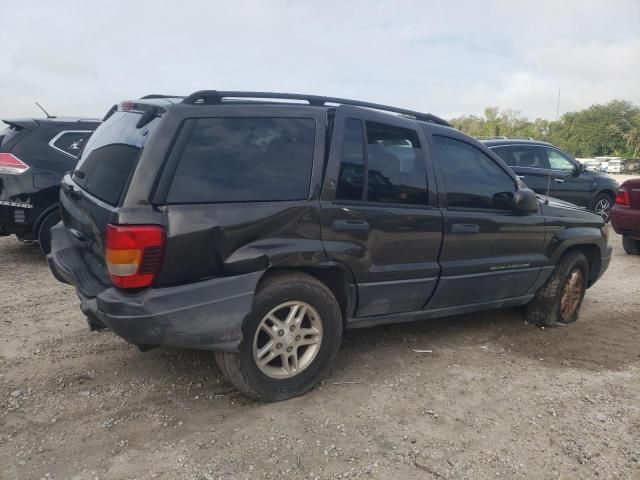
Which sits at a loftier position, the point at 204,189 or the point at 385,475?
the point at 204,189

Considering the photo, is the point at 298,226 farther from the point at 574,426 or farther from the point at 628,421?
the point at 628,421

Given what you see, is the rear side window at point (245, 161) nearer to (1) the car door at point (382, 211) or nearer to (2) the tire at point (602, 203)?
(1) the car door at point (382, 211)

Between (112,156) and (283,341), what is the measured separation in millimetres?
1542

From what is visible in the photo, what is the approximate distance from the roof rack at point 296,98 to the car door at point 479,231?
245mm

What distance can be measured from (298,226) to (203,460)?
136cm

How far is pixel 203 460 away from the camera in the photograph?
8.31 ft

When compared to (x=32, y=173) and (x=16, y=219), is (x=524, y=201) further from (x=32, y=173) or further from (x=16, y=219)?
(x=16, y=219)

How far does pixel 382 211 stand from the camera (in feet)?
11.0

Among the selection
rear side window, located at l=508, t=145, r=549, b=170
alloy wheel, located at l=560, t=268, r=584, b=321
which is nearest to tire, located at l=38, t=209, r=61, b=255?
alloy wheel, located at l=560, t=268, r=584, b=321

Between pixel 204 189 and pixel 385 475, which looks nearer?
pixel 385 475

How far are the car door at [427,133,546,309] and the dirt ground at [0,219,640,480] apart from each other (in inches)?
20.7

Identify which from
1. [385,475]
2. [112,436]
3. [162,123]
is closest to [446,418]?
[385,475]

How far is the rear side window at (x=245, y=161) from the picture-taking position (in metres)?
2.77

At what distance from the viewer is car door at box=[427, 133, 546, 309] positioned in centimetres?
374
